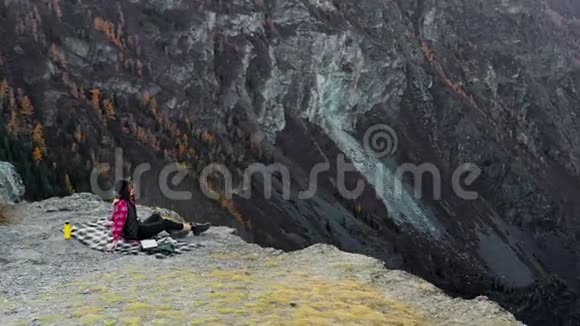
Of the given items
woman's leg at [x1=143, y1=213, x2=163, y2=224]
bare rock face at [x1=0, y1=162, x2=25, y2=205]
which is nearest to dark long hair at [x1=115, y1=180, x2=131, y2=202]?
woman's leg at [x1=143, y1=213, x2=163, y2=224]

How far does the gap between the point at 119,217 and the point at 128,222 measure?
0.27 m

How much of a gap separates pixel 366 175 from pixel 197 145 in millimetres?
30093

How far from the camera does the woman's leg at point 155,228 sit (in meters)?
17.1

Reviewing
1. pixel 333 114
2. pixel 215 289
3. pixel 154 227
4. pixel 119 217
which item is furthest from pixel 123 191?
pixel 333 114

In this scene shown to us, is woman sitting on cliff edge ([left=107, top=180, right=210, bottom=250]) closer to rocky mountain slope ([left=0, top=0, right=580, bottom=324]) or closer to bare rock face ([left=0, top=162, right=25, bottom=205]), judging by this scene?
bare rock face ([left=0, top=162, right=25, bottom=205])

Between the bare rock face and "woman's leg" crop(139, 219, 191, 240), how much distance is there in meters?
7.35

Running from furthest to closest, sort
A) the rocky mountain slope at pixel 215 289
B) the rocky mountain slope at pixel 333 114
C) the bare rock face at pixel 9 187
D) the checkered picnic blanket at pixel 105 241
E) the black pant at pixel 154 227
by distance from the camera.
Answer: the rocky mountain slope at pixel 333 114
the bare rock face at pixel 9 187
the black pant at pixel 154 227
the checkered picnic blanket at pixel 105 241
the rocky mountain slope at pixel 215 289

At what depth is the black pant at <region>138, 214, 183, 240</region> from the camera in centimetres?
1706

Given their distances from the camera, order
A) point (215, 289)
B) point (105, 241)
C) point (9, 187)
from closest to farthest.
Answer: point (215, 289) < point (105, 241) < point (9, 187)

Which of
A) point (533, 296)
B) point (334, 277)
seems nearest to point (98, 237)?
point (334, 277)

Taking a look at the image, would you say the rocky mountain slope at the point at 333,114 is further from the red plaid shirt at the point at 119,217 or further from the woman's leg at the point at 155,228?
the red plaid shirt at the point at 119,217

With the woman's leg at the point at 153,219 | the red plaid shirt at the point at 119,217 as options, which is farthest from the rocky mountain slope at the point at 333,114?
the red plaid shirt at the point at 119,217

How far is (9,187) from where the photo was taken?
23516 mm

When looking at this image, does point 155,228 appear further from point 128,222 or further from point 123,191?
point 123,191
